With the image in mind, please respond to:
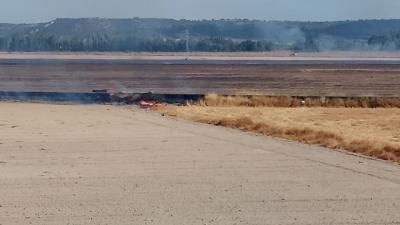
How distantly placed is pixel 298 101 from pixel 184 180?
34093 millimetres

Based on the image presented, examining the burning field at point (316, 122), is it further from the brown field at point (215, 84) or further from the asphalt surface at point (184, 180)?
the brown field at point (215, 84)

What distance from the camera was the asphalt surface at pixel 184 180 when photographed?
14.4m

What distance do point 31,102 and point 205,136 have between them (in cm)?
2397

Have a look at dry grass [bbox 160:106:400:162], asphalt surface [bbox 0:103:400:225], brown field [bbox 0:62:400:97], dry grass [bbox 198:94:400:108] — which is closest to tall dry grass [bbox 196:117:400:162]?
dry grass [bbox 160:106:400:162]

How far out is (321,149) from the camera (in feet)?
86.1

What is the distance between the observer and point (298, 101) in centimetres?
5225

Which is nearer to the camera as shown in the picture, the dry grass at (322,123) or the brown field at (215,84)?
the dry grass at (322,123)

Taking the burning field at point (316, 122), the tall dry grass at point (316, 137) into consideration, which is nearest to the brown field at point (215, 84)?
the burning field at point (316, 122)

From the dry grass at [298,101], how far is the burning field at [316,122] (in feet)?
0.39

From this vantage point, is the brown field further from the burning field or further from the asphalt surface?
the asphalt surface

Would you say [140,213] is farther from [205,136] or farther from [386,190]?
[205,136]

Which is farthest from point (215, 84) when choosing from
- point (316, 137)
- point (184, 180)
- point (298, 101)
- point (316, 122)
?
point (184, 180)

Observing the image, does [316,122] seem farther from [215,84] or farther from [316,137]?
[215,84]

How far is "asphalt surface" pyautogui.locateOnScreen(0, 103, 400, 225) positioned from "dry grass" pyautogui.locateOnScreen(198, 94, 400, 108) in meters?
19.0
